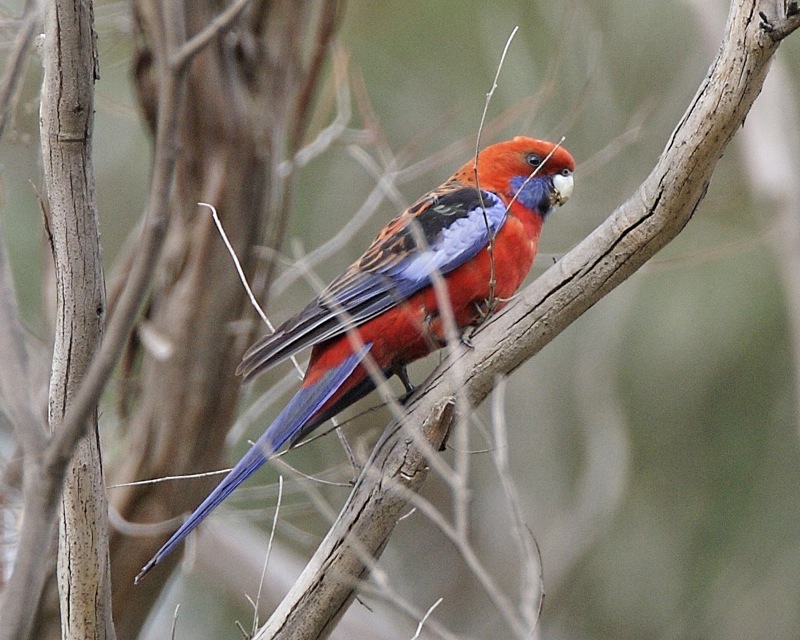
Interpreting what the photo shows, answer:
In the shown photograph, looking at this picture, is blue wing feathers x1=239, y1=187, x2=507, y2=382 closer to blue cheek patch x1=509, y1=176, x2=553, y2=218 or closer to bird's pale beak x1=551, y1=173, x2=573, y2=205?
blue cheek patch x1=509, y1=176, x2=553, y2=218

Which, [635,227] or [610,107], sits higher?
[635,227]

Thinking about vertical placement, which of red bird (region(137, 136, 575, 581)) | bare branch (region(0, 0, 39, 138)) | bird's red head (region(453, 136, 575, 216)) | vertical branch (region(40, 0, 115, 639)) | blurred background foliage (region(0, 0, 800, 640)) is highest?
bare branch (region(0, 0, 39, 138))

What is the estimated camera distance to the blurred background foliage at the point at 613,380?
6617 mm

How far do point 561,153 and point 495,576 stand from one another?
373 centimetres

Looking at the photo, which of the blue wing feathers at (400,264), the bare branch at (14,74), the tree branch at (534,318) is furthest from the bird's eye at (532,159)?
the bare branch at (14,74)

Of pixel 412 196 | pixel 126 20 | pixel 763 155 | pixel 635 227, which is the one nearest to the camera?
pixel 635 227

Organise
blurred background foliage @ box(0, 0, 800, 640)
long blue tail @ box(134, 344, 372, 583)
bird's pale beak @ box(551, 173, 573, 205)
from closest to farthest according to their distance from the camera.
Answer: long blue tail @ box(134, 344, 372, 583)
bird's pale beak @ box(551, 173, 573, 205)
blurred background foliage @ box(0, 0, 800, 640)

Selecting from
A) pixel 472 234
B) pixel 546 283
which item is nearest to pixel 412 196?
pixel 472 234

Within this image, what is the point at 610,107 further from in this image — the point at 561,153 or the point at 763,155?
the point at 561,153

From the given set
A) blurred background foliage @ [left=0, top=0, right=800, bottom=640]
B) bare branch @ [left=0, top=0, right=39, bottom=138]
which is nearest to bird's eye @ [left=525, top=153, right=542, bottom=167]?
bare branch @ [left=0, top=0, right=39, bottom=138]

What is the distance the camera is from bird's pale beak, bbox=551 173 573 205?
3505 mm

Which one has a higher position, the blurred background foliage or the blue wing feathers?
the blue wing feathers

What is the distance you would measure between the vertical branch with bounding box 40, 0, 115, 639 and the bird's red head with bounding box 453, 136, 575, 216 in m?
1.89

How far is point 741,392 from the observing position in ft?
23.7
